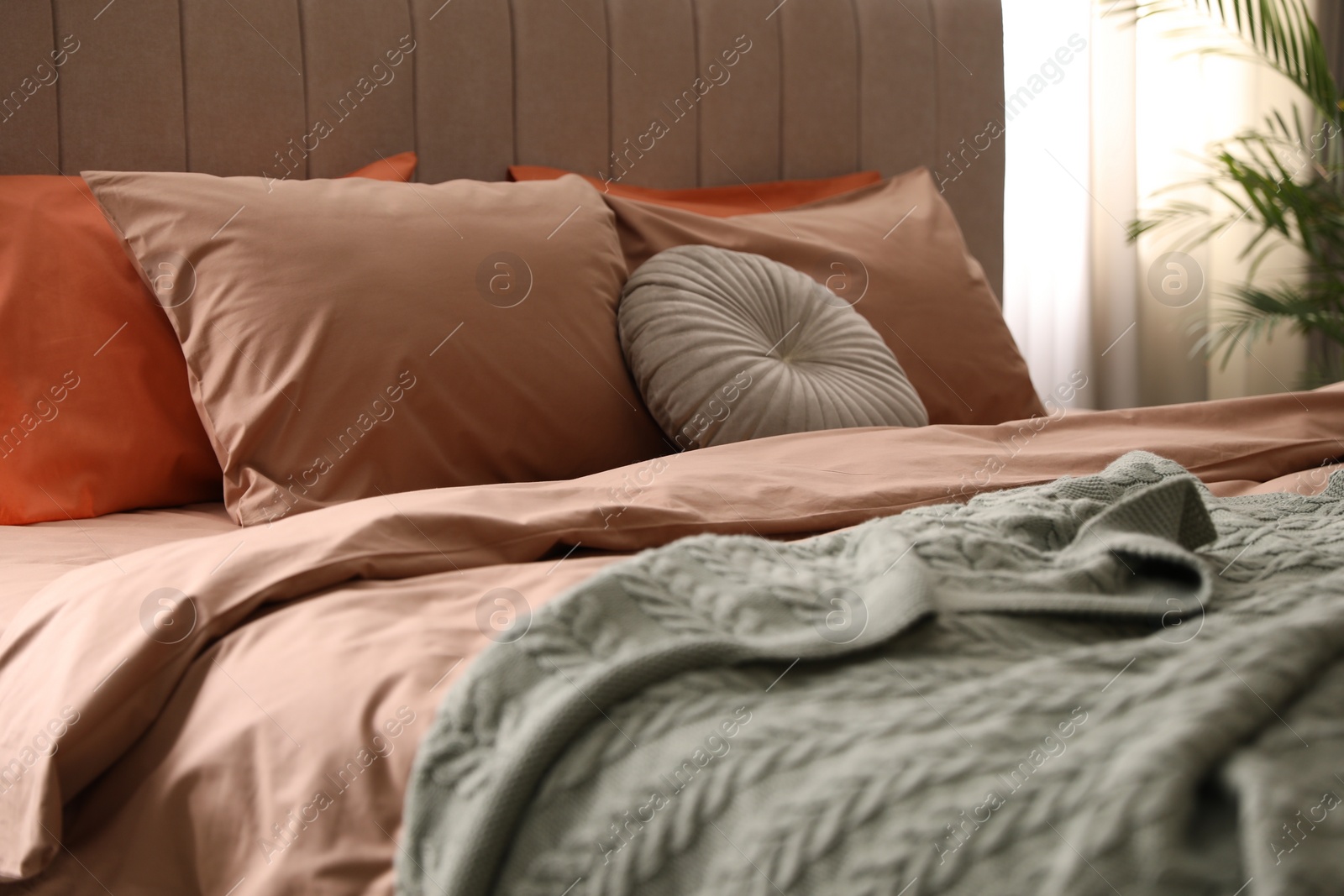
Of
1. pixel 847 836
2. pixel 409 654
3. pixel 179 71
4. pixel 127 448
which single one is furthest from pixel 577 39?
pixel 847 836

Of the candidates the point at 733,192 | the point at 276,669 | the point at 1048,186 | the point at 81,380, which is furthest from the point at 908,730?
the point at 1048,186

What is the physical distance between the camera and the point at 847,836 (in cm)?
47

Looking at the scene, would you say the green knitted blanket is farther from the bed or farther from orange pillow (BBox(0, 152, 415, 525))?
orange pillow (BBox(0, 152, 415, 525))

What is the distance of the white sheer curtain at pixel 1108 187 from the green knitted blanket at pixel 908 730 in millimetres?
2353

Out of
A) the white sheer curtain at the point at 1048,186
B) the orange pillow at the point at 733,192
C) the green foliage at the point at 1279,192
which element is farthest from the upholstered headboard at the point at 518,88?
the green foliage at the point at 1279,192

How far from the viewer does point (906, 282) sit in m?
1.80

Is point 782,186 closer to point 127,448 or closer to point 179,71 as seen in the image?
point 179,71

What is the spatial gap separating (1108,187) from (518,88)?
1772 millimetres

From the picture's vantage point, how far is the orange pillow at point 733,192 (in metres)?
1.87

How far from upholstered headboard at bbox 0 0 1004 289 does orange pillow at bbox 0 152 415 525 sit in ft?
0.98

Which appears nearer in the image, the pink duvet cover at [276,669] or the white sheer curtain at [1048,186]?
the pink duvet cover at [276,669]

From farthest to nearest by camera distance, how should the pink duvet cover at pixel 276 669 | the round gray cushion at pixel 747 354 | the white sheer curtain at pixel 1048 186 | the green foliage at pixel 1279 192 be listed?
the white sheer curtain at pixel 1048 186
the green foliage at pixel 1279 192
the round gray cushion at pixel 747 354
the pink duvet cover at pixel 276 669

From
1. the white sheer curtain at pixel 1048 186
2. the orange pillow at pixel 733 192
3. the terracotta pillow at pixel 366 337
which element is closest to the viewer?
the terracotta pillow at pixel 366 337

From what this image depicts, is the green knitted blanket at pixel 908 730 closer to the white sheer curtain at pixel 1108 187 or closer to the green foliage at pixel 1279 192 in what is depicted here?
the green foliage at pixel 1279 192
